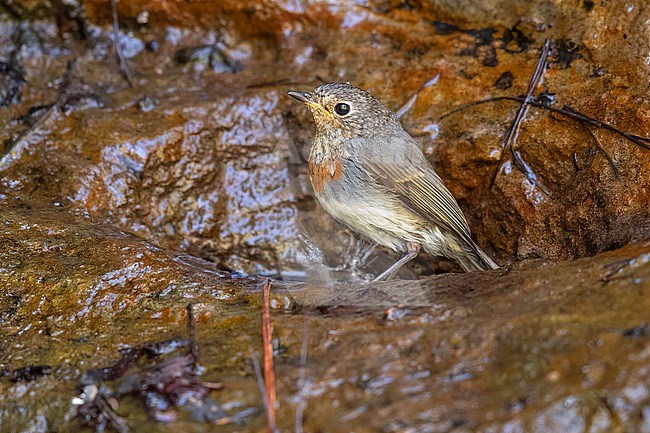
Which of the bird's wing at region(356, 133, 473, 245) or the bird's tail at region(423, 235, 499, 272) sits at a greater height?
the bird's wing at region(356, 133, 473, 245)

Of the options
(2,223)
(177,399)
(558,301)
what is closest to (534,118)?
(558,301)

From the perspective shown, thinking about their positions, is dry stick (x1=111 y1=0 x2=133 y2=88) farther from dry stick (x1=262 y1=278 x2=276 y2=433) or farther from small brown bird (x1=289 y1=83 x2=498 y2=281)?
dry stick (x1=262 y1=278 x2=276 y2=433)

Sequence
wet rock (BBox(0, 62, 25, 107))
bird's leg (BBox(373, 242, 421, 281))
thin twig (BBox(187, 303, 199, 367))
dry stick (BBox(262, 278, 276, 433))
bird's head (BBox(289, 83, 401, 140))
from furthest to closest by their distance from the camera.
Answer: wet rock (BBox(0, 62, 25, 107)) < bird's leg (BBox(373, 242, 421, 281)) < bird's head (BBox(289, 83, 401, 140)) < thin twig (BBox(187, 303, 199, 367)) < dry stick (BBox(262, 278, 276, 433))

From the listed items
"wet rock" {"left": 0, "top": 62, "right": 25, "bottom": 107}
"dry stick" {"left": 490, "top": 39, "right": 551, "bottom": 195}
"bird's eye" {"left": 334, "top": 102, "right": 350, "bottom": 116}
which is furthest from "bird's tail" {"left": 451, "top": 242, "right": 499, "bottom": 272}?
"wet rock" {"left": 0, "top": 62, "right": 25, "bottom": 107}

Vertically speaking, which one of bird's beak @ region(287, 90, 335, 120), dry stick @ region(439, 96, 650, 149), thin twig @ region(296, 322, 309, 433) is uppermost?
dry stick @ region(439, 96, 650, 149)

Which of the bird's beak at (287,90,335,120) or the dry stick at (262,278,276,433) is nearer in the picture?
the dry stick at (262,278,276,433)

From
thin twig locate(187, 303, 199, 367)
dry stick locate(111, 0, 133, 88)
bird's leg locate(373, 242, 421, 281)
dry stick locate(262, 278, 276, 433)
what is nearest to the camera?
dry stick locate(262, 278, 276, 433)

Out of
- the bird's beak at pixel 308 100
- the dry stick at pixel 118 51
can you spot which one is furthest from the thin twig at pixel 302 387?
the dry stick at pixel 118 51

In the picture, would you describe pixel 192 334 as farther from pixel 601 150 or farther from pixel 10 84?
pixel 10 84
